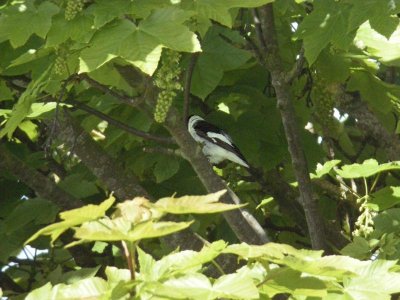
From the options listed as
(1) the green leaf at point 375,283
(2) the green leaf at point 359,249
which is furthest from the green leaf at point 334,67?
(1) the green leaf at point 375,283

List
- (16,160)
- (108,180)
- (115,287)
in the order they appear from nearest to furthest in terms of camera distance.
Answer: (115,287), (108,180), (16,160)

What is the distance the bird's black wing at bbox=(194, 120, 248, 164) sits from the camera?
255 inches

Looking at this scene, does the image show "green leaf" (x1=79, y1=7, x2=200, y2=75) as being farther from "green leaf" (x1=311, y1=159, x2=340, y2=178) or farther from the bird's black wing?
the bird's black wing

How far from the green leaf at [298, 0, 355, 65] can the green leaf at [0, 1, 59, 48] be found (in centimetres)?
149

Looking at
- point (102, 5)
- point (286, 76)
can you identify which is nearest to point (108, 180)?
point (286, 76)

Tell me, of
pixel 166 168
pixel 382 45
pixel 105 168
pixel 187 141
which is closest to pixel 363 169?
pixel 382 45

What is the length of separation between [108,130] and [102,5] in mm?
2139

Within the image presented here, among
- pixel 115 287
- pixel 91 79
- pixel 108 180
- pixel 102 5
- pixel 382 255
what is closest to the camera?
pixel 115 287

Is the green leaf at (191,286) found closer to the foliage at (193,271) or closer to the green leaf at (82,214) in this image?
the foliage at (193,271)

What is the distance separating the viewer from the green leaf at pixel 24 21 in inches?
178

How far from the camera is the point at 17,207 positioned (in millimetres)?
6387

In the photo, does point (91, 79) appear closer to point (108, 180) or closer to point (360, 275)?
point (108, 180)

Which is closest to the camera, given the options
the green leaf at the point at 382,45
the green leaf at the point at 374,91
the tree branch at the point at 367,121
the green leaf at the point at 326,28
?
the green leaf at the point at 326,28

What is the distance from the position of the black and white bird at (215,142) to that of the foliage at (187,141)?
0.28 feet
